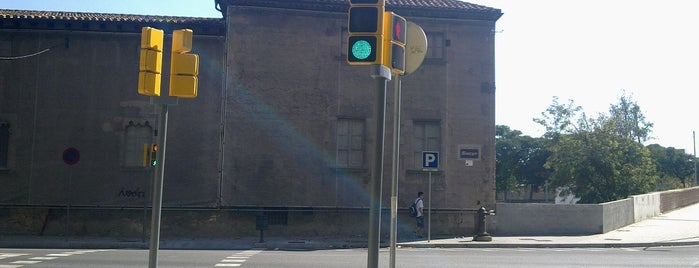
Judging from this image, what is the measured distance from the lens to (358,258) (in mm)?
15906

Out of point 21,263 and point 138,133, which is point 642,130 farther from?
point 21,263

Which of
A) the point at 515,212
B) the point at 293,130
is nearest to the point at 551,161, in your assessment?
the point at 515,212

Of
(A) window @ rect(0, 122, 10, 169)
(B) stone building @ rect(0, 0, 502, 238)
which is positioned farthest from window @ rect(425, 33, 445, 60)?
(A) window @ rect(0, 122, 10, 169)

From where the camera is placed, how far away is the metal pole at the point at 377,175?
6391mm

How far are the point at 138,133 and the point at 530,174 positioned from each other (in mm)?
53958

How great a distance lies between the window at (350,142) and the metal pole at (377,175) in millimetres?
16621

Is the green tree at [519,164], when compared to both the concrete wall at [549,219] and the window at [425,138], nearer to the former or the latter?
the concrete wall at [549,219]

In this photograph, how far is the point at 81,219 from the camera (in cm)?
2212

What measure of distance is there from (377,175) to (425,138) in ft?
56.5

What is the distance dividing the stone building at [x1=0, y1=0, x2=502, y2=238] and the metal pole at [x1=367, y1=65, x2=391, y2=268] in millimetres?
16084

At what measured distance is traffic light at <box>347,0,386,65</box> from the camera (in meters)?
6.46

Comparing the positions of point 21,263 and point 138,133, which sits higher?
point 138,133

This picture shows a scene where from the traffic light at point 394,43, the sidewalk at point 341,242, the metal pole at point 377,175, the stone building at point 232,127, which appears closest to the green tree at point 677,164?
the sidewalk at point 341,242

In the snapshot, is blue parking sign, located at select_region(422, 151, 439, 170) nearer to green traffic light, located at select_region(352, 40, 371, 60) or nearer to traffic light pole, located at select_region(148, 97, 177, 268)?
traffic light pole, located at select_region(148, 97, 177, 268)
